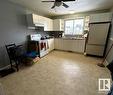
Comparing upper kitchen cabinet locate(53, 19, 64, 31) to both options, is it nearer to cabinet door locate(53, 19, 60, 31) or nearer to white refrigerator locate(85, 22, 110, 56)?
cabinet door locate(53, 19, 60, 31)

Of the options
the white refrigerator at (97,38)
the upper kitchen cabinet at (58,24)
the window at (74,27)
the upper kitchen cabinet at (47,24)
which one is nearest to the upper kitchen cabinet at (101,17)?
the white refrigerator at (97,38)

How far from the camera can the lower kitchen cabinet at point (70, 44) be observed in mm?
4527

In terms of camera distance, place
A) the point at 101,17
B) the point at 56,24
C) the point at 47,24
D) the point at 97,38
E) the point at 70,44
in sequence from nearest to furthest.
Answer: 1. the point at 101,17
2. the point at 97,38
3. the point at 47,24
4. the point at 70,44
5. the point at 56,24

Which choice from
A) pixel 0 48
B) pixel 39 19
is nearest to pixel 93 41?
pixel 39 19

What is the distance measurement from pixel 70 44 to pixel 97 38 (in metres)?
1.57

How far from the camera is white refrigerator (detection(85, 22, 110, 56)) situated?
11.6ft

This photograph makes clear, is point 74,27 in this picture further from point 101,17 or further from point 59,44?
point 101,17

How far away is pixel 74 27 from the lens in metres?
5.18

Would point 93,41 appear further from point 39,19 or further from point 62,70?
point 39,19

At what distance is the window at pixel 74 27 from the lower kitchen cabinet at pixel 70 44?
0.72 m

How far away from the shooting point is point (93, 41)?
Answer: 3.87 metres

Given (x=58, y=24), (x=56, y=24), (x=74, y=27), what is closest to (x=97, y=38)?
(x=74, y=27)

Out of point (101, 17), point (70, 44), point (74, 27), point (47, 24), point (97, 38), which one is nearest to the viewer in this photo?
point (101, 17)

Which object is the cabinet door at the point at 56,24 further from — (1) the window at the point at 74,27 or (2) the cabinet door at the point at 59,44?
(2) the cabinet door at the point at 59,44
